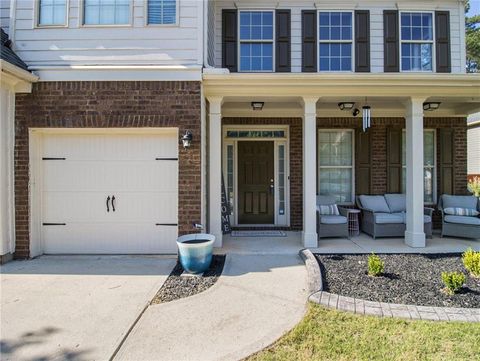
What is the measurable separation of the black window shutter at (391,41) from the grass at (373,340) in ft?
19.7

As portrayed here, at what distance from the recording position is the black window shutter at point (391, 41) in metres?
7.07

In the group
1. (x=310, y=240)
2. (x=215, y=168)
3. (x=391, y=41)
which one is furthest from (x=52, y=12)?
(x=391, y=41)

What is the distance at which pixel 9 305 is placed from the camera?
3385 millimetres

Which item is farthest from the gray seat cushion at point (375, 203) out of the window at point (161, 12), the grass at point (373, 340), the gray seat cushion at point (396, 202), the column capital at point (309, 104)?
the window at point (161, 12)

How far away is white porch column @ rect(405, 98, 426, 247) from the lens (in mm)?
5645

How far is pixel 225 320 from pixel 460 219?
5.77m

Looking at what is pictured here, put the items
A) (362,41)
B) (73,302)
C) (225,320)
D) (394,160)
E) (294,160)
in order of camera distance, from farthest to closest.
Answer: (394,160)
(294,160)
(362,41)
(73,302)
(225,320)

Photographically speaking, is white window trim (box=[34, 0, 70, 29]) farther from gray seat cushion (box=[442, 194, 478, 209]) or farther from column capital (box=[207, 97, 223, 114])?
gray seat cushion (box=[442, 194, 478, 209])

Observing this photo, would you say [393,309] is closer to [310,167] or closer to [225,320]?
[225,320]

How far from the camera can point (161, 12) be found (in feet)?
17.6

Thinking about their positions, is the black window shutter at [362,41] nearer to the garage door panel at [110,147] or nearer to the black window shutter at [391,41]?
the black window shutter at [391,41]

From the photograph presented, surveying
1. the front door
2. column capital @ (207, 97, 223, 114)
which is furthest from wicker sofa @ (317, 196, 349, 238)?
column capital @ (207, 97, 223, 114)

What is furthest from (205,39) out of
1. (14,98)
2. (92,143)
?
(14,98)

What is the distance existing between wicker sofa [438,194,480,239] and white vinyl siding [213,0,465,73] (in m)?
3.03
